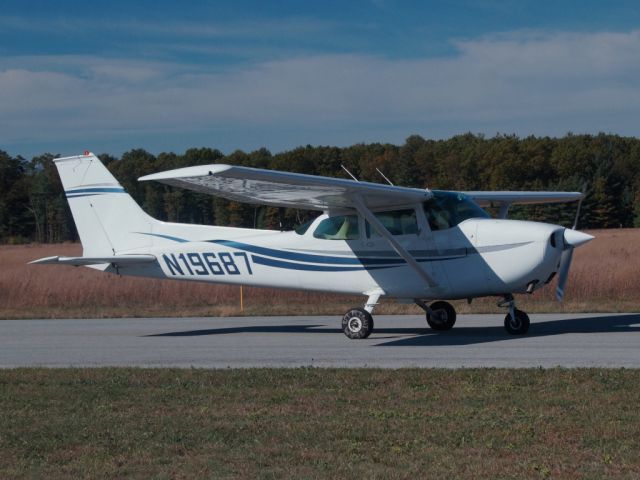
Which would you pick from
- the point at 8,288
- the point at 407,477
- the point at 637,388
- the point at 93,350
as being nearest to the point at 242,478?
the point at 407,477

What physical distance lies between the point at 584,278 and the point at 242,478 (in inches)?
717

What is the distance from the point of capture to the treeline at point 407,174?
5788 cm

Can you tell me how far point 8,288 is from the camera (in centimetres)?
2662

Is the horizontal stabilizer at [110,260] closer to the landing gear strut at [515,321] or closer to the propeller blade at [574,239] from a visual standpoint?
the landing gear strut at [515,321]

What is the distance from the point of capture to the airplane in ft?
46.0

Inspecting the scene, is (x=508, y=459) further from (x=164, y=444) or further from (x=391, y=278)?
(x=391, y=278)

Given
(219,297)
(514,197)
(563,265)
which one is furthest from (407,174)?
(563,265)

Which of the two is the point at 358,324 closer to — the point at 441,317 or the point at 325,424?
the point at 441,317

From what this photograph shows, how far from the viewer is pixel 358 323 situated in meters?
14.8

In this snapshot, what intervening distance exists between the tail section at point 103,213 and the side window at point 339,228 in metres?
3.44

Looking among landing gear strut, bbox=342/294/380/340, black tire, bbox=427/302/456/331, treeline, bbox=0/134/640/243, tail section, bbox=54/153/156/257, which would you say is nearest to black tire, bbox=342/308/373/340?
landing gear strut, bbox=342/294/380/340

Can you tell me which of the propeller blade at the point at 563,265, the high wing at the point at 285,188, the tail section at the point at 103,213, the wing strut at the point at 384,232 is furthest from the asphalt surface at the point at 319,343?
the high wing at the point at 285,188

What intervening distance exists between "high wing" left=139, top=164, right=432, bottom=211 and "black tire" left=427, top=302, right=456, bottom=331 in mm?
2226

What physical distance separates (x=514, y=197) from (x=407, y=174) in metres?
50.3
